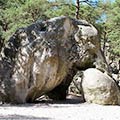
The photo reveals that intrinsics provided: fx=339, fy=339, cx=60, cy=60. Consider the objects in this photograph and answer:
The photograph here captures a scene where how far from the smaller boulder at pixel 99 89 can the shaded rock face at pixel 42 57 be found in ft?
3.87

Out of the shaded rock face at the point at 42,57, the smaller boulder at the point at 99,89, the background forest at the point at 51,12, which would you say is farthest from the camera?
the background forest at the point at 51,12

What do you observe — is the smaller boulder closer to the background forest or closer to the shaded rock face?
the shaded rock face

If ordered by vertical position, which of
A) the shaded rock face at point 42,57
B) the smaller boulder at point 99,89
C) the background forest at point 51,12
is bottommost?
the smaller boulder at point 99,89

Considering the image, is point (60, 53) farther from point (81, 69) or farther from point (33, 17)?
point (33, 17)

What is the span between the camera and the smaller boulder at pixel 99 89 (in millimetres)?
12945

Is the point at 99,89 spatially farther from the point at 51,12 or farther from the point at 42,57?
the point at 51,12

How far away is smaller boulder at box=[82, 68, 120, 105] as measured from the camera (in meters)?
12.9

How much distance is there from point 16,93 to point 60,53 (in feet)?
7.99

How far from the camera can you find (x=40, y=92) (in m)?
13.6

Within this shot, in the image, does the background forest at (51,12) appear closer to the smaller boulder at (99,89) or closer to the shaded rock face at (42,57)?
the shaded rock face at (42,57)

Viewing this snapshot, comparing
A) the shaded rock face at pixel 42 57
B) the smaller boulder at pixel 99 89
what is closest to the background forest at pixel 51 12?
the shaded rock face at pixel 42 57

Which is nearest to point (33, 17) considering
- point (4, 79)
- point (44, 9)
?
point (44, 9)

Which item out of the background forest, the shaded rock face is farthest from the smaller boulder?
the background forest

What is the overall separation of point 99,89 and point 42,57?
2511 mm
